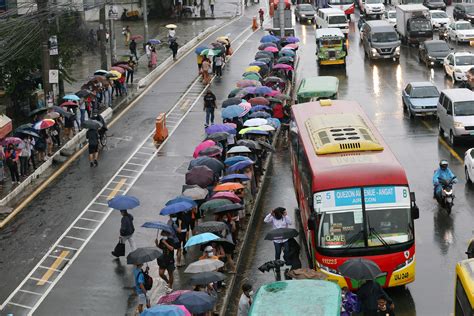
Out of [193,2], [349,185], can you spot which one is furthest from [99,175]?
[193,2]

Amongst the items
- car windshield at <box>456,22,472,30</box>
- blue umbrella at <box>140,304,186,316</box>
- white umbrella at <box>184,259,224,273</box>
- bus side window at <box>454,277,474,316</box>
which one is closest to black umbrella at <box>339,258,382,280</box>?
bus side window at <box>454,277,474,316</box>

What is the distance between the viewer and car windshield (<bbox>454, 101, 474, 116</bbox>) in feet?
116

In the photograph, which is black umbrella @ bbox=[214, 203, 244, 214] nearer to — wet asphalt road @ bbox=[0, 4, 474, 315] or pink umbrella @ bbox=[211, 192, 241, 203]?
pink umbrella @ bbox=[211, 192, 241, 203]

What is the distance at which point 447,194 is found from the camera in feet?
92.1

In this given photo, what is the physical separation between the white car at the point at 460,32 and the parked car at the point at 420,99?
773 inches

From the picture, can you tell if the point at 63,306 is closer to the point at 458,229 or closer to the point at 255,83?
the point at 458,229

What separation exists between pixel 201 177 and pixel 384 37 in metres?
32.0

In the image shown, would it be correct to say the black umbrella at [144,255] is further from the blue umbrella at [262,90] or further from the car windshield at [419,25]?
the car windshield at [419,25]

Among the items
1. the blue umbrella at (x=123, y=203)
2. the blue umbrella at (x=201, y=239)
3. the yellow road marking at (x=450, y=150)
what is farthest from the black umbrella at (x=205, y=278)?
the yellow road marking at (x=450, y=150)

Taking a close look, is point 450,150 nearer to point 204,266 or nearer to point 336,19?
point 204,266

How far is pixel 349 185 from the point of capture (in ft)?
70.6

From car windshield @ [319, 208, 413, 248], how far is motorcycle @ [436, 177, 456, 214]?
22.8ft

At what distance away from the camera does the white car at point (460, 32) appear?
6009cm

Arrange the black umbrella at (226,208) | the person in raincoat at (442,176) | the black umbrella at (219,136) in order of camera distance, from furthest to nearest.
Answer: the black umbrella at (219,136), the person in raincoat at (442,176), the black umbrella at (226,208)
